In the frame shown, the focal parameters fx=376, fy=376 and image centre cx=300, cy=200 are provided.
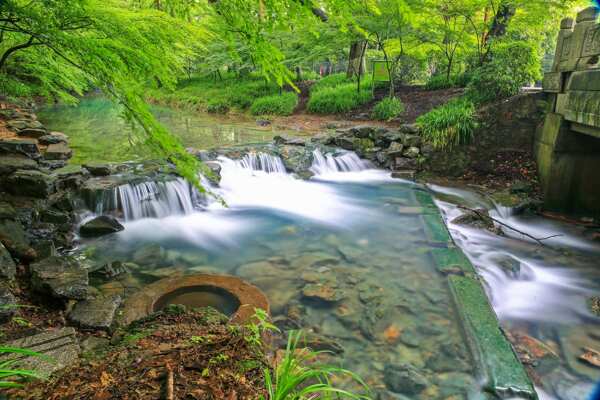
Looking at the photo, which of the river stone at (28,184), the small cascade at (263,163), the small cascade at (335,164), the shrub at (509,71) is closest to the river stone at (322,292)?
the river stone at (28,184)

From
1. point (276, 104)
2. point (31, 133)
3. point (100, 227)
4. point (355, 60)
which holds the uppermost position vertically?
point (355, 60)

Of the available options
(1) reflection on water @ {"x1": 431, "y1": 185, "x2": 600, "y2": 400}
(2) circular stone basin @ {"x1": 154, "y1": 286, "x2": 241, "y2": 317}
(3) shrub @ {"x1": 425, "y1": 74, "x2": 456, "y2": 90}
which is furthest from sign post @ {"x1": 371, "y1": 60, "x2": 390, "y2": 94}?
(2) circular stone basin @ {"x1": 154, "y1": 286, "x2": 241, "y2": 317}

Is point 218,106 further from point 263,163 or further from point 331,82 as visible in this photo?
point 263,163

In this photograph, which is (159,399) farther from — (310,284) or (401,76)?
(401,76)

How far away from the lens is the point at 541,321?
16.2 ft

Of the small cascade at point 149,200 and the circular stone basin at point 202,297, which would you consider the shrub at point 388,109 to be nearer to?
the small cascade at point 149,200

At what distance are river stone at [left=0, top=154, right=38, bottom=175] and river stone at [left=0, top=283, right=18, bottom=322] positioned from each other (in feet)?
12.3

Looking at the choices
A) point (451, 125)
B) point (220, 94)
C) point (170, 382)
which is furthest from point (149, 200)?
Result: point (220, 94)

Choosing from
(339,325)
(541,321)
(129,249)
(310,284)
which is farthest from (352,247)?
(129,249)

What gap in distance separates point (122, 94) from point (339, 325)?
3.22 m

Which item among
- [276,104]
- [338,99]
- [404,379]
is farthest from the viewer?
[276,104]

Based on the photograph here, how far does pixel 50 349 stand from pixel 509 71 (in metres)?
11.8

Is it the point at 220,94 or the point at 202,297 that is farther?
the point at 220,94

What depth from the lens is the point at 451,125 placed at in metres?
10.6
